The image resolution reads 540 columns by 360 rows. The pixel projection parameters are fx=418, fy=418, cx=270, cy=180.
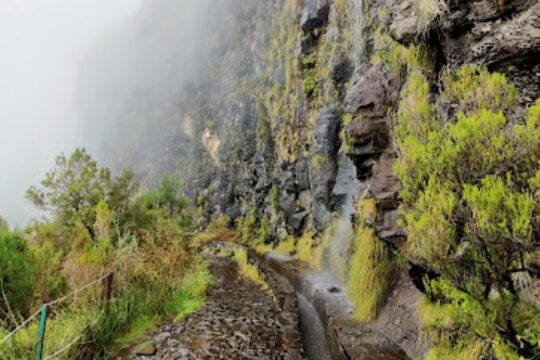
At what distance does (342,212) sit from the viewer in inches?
624

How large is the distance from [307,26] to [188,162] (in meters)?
31.7

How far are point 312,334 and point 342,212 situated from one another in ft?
24.9

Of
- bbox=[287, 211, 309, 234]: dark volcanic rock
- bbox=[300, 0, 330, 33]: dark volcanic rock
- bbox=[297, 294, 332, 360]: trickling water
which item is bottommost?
bbox=[297, 294, 332, 360]: trickling water

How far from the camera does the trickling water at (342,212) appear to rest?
14305mm

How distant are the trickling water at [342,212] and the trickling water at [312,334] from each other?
3.42 metres

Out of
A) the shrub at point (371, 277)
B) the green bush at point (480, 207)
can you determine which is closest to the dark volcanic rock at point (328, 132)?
the shrub at point (371, 277)

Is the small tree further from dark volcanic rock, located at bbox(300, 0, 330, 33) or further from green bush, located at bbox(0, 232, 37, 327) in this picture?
dark volcanic rock, located at bbox(300, 0, 330, 33)

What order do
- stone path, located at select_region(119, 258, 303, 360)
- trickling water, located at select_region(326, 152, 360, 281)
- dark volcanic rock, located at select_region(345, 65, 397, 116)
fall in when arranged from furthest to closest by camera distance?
1. trickling water, located at select_region(326, 152, 360, 281)
2. dark volcanic rock, located at select_region(345, 65, 397, 116)
3. stone path, located at select_region(119, 258, 303, 360)

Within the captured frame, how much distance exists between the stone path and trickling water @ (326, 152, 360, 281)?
3.75m

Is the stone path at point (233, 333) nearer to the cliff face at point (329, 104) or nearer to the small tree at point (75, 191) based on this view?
the cliff face at point (329, 104)

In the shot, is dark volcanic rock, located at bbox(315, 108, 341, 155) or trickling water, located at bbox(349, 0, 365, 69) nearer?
trickling water, located at bbox(349, 0, 365, 69)

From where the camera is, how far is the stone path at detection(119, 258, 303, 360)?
7283mm

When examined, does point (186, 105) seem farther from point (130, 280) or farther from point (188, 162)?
point (130, 280)

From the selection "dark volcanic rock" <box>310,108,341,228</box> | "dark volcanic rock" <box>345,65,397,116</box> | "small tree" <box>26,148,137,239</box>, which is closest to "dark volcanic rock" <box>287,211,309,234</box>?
"dark volcanic rock" <box>310,108,341,228</box>
